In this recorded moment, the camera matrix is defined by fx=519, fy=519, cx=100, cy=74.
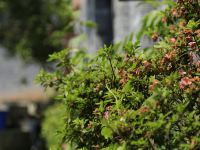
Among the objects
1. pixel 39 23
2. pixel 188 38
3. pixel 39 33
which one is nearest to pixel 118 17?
pixel 39 33

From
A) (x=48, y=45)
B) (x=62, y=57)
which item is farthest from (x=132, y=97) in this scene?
(x=48, y=45)

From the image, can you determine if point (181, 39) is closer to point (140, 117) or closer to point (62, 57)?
point (140, 117)

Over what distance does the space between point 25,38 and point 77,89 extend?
456 inches

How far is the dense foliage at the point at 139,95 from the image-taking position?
311 cm

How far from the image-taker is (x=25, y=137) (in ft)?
44.8

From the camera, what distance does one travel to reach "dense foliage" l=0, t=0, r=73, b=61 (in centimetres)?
1471

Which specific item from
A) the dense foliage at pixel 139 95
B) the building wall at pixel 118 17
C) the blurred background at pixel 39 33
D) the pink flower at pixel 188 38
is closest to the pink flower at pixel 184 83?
the dense foliage at pixel 139 95

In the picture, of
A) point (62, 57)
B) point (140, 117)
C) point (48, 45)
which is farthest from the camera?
point (48, 45)

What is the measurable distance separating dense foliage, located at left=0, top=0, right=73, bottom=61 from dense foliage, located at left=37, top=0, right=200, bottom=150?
33.1 ft

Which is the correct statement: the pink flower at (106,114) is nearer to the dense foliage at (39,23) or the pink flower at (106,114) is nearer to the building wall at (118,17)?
the building wall at (118,17)

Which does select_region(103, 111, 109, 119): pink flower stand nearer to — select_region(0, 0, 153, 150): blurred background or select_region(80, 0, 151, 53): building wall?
select_region(80, 0, 151, 53): building wall

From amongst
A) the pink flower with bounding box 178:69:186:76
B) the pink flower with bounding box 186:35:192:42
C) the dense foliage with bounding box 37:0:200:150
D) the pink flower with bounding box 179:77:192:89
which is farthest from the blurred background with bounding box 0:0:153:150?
the pink flower with bounding box 179:77:192:89

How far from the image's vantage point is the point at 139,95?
3.42 metres

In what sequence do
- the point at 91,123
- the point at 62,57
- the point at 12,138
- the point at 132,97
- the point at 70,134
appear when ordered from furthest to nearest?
the point at 12,138 → the point at 62,57 → the point at 70,134 → the point at 91,123 → the point at 132,97
